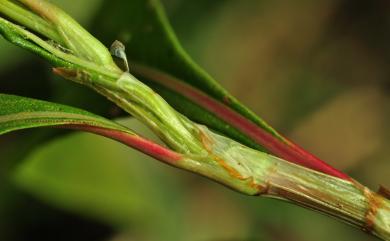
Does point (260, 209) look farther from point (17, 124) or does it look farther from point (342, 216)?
point (17, 124)

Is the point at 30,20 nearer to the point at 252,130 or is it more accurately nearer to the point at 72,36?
the point at 72,36

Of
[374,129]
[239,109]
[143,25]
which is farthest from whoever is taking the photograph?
[374,129]

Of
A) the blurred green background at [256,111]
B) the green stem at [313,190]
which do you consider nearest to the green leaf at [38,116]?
the green stem at [313,190]

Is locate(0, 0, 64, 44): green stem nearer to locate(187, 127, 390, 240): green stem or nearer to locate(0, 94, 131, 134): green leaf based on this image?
locate(0, 94, 131, 134): green leaf

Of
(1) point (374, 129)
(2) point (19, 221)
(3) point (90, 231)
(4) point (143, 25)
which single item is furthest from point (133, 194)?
(1) point (374, 129)

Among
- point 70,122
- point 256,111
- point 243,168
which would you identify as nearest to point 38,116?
point 70,122

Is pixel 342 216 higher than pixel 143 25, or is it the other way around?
pixel 143 25
